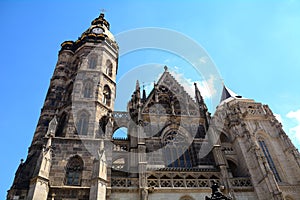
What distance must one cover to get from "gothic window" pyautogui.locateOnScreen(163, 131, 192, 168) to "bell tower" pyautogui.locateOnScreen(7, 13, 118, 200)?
553 centimetres

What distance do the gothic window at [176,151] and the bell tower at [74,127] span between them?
5527mm

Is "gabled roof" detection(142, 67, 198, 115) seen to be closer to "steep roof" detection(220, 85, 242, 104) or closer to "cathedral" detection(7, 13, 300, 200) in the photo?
"cathedral" detection(7, 13, 300, 200)

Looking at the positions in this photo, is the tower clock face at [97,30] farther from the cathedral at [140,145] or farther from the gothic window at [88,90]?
the gothic window at [88,90]

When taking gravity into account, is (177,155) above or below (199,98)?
below

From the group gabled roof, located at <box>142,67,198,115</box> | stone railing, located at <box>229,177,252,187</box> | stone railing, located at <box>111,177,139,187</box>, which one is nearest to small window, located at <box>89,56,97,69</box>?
gabled roof, located at <box>142,67,198,115</box>

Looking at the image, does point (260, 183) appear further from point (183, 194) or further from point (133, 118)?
point (133, 118)

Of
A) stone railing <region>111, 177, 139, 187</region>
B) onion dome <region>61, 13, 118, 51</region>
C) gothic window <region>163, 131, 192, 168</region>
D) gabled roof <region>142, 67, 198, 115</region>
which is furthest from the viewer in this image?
onion dome <region>61, 13, 118, 51</region>

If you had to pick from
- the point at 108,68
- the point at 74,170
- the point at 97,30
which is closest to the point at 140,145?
the point at 74,170

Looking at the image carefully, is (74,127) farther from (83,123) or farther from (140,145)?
(140,145)

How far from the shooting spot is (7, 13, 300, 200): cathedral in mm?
14656

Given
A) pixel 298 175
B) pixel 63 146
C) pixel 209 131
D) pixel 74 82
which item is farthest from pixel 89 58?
pixel 298 175

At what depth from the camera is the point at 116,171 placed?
17.8m

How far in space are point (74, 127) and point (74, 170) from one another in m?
3.38

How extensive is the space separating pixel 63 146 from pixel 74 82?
6.52 meters
